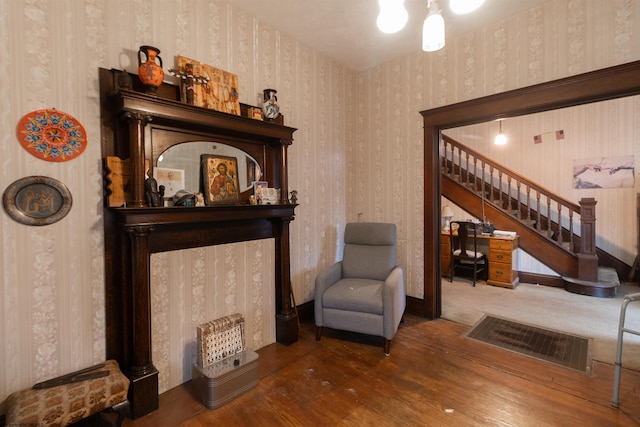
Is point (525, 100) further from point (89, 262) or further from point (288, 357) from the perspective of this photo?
point (89, 262)

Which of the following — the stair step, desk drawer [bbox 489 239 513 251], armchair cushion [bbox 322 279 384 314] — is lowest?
the stair step

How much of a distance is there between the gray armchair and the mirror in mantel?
1228 mm

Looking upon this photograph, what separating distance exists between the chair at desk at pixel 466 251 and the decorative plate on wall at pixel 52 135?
4.72 m

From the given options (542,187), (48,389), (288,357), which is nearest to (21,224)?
(48,389)

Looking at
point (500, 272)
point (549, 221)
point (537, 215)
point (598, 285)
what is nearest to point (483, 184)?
point (537, 215)

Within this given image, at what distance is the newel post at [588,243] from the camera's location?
13.8 ft

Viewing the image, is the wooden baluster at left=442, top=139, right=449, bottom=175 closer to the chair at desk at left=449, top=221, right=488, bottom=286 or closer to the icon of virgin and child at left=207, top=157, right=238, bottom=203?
the chair at desk at left=449, top=221, right=488, bottom=286

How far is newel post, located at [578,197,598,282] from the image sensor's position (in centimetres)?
421

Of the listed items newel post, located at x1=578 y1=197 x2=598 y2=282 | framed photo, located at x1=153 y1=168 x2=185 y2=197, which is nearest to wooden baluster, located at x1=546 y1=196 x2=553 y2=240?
newel post, located at x1=578 y1=197 x2=598 y2=282

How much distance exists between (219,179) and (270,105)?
81 centimetres

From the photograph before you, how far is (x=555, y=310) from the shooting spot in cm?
353

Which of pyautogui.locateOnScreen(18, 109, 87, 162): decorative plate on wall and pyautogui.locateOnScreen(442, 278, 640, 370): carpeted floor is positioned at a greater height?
pyautogui.locateOnScreen(18, 109, 87, 162): decorative plate on wall

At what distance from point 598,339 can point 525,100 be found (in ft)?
7.68

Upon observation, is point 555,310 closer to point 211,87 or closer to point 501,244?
point 501,244
